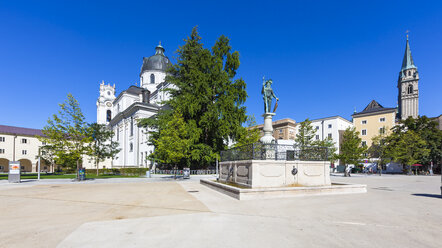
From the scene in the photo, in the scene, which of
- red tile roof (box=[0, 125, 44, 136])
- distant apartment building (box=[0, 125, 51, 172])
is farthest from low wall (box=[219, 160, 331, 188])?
red tile roof (box=[0, 125, 44, 136])

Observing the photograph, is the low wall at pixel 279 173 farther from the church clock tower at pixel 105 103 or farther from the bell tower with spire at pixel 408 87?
the bell tower with spire at pixel 408 87

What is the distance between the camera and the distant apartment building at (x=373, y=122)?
175ft

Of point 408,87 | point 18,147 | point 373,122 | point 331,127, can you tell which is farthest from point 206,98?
point 408,87

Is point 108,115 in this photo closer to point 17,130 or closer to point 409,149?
point 17,130

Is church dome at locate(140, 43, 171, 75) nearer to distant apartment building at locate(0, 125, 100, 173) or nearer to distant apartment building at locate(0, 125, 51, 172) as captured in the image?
distant apartment building at locate(0, 125, 100, 173)

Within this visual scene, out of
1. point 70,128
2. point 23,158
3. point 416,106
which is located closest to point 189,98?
point 70,128

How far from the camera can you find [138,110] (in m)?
48.9

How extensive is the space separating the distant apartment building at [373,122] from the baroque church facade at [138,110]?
48164mm

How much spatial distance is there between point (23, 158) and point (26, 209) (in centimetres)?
6109

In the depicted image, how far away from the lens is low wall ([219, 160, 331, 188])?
10.6 m

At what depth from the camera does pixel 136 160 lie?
162 ft

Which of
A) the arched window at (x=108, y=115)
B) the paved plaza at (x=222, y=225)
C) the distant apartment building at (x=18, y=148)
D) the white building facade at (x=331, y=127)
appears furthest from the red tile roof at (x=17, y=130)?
the white building facade at (x=331, y=127)

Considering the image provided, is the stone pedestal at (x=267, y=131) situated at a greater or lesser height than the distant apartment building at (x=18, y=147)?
greater

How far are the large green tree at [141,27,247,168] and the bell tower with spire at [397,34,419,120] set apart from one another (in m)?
84.4
